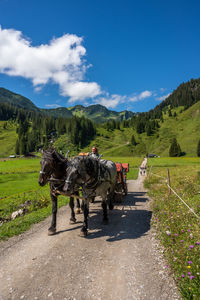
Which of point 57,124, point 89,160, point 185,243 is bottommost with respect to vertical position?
point 185,243

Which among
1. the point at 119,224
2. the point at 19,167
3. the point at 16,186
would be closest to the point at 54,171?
the point at 119,224

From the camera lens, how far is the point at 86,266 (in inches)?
189

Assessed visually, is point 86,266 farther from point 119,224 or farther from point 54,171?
point 54,171

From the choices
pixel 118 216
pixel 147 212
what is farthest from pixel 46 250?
pixel 147 212

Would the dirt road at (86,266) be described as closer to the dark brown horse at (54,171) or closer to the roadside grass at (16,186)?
the dark brown horse at (54,171)

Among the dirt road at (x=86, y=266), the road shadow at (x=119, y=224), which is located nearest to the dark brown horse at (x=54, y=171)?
the dirt road at (x=86, y=266)

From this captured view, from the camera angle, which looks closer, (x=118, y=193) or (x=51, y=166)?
(x=51, y=166)

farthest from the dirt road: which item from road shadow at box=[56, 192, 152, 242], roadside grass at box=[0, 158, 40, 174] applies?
roadside grass at box=[0, 158, 40, 174]

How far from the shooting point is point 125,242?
6.16 metres

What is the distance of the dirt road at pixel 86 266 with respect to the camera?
3.84 m

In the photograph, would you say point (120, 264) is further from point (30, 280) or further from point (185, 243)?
point (30, 280)

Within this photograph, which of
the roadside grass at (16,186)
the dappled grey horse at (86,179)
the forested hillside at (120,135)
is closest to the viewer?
the dappled grey horse at (86,179)

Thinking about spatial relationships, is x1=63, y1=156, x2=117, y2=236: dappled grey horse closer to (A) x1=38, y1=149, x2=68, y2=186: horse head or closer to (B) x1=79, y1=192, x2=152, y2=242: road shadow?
(B) x1=79, y1=192, x2=152, y2=242: road shadow

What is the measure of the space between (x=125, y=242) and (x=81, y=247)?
1693mm
